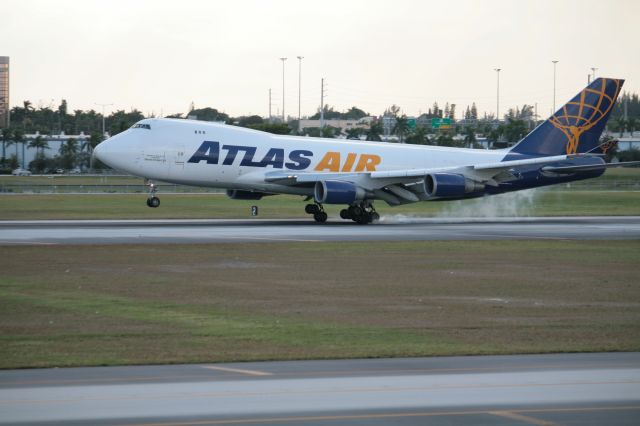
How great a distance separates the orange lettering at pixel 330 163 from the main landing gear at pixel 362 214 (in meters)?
2.18

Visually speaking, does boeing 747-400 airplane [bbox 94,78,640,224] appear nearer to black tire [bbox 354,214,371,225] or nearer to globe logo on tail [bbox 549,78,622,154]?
black tire [bbox 354,214,371,225]

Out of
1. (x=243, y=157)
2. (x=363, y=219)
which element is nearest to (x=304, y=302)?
(x=243, y=157)

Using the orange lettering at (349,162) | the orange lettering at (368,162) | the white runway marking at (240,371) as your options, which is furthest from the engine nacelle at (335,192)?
the white runway marking at (240,371)

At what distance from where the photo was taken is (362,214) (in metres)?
47.2

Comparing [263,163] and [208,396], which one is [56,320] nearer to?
[208,396]

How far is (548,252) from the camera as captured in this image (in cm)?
3291

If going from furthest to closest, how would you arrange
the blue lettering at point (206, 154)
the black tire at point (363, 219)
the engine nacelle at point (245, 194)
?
the engine nacelle at point (245, 194) → the black tire at point (363, 219) → the blue lettering at point (206, 154)

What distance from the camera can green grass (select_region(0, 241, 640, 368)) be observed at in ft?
53.1

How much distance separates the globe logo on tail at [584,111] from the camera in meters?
52.0

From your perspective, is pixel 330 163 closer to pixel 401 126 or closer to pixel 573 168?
pixel 573 168

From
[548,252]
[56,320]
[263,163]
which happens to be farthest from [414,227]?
[56,320]

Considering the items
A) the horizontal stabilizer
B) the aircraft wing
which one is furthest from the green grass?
the horizontal stabilizer

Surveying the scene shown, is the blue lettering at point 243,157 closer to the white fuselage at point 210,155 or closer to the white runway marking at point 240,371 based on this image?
the white fuselage at point 210,155

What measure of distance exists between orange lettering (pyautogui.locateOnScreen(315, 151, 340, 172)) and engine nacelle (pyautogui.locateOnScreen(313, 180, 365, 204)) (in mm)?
2274
